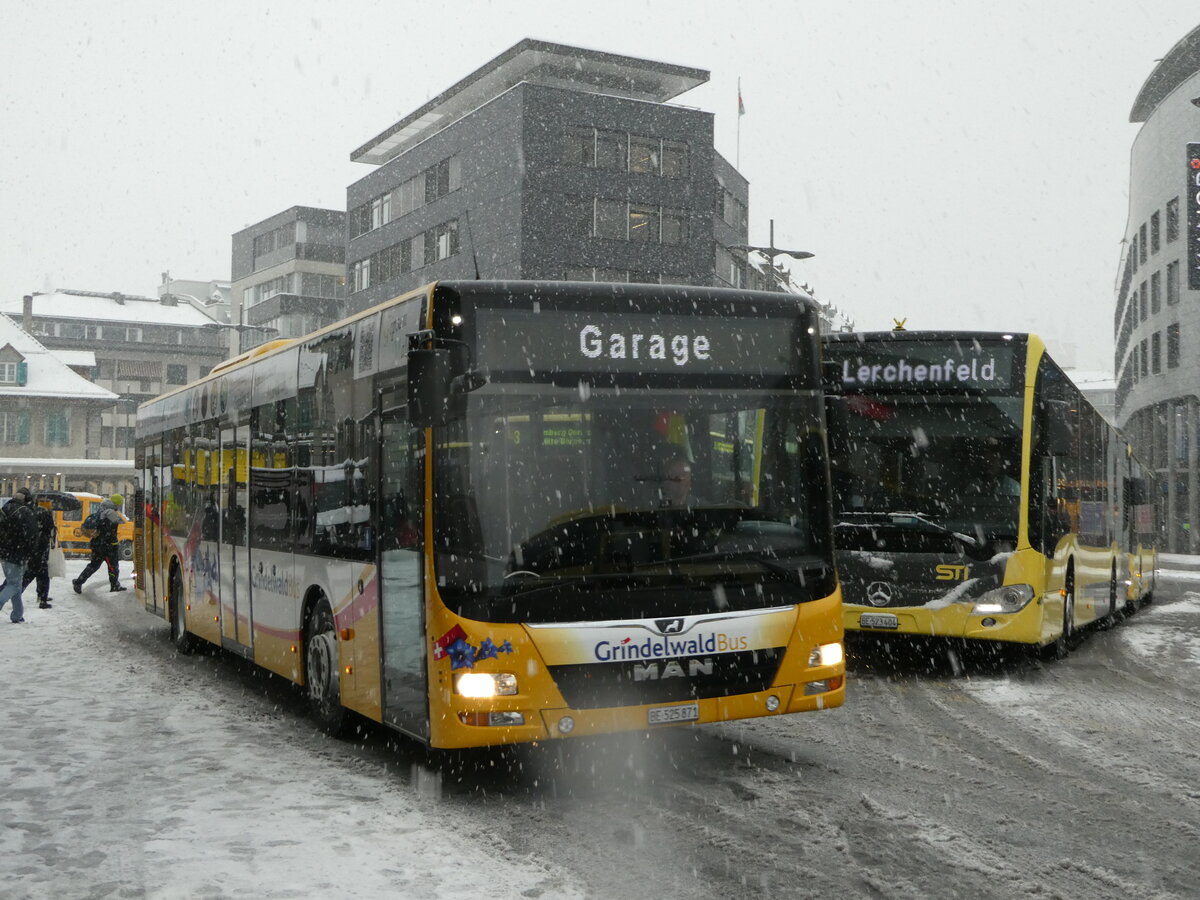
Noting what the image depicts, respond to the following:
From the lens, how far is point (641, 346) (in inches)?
305

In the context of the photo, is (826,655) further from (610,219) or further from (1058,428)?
(610,219)

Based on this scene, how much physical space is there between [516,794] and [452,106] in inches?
1908

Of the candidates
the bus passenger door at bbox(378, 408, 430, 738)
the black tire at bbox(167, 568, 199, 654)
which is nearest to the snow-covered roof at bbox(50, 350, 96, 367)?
the black tire at bbox(167, 568, 199, 654)

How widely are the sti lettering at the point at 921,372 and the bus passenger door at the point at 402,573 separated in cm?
604

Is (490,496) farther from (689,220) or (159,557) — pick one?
(689,220)

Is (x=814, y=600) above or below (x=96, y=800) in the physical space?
above

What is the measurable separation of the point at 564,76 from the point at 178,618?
1519 inches

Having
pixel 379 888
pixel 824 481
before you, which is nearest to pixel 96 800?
pixel 379 888

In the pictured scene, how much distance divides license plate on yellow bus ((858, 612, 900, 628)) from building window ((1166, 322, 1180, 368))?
156ft

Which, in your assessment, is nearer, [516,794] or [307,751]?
[516,794]

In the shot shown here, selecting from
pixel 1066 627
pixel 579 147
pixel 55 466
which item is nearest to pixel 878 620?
pixel 1066 627

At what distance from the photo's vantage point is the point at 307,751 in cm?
881

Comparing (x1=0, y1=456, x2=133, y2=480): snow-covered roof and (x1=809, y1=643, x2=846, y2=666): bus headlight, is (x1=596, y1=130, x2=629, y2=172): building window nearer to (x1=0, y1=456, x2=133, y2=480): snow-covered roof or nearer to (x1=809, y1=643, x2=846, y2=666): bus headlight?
(x1=0, y1=456, x2=133, y2=480): snow-covered roof

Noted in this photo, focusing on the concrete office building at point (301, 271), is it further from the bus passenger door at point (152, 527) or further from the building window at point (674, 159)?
the bus passenger door at point (152, 527)
